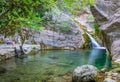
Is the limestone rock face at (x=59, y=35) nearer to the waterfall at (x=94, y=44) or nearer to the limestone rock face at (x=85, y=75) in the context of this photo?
the waterfall at (x=94, y=44)

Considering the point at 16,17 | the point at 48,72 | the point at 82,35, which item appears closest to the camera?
the point at 16,17

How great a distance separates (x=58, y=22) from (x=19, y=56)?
15446mm

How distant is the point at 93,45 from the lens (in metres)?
38.0

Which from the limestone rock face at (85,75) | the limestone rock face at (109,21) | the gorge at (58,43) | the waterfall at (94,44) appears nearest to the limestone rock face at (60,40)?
the gorge at (58,43)

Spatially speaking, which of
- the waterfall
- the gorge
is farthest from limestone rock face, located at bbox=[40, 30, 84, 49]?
the waterfall

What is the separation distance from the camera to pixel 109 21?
20406mm

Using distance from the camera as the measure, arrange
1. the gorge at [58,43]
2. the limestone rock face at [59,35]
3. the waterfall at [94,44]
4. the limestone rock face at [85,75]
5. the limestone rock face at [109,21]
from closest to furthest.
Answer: the limestone rock face at [85,75] → the gorge at [58,43] → the limestone rock face at [109,21] → the limestone rock face at [59,35] → the waterfall at [94,44]

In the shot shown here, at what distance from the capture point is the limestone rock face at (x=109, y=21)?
1923 cm

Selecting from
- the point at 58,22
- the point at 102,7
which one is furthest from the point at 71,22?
the point at 102,7

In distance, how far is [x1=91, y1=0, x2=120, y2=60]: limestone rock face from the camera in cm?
1923

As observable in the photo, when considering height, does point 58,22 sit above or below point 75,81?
above

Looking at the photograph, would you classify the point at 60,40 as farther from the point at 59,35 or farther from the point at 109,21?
the point at 109,21

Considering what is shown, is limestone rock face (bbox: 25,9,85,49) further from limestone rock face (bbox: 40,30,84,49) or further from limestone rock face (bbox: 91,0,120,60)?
limestone rock face (bbox: 91,0,120,60)

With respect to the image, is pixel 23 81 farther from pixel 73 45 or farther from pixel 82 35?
pixel 82 35
